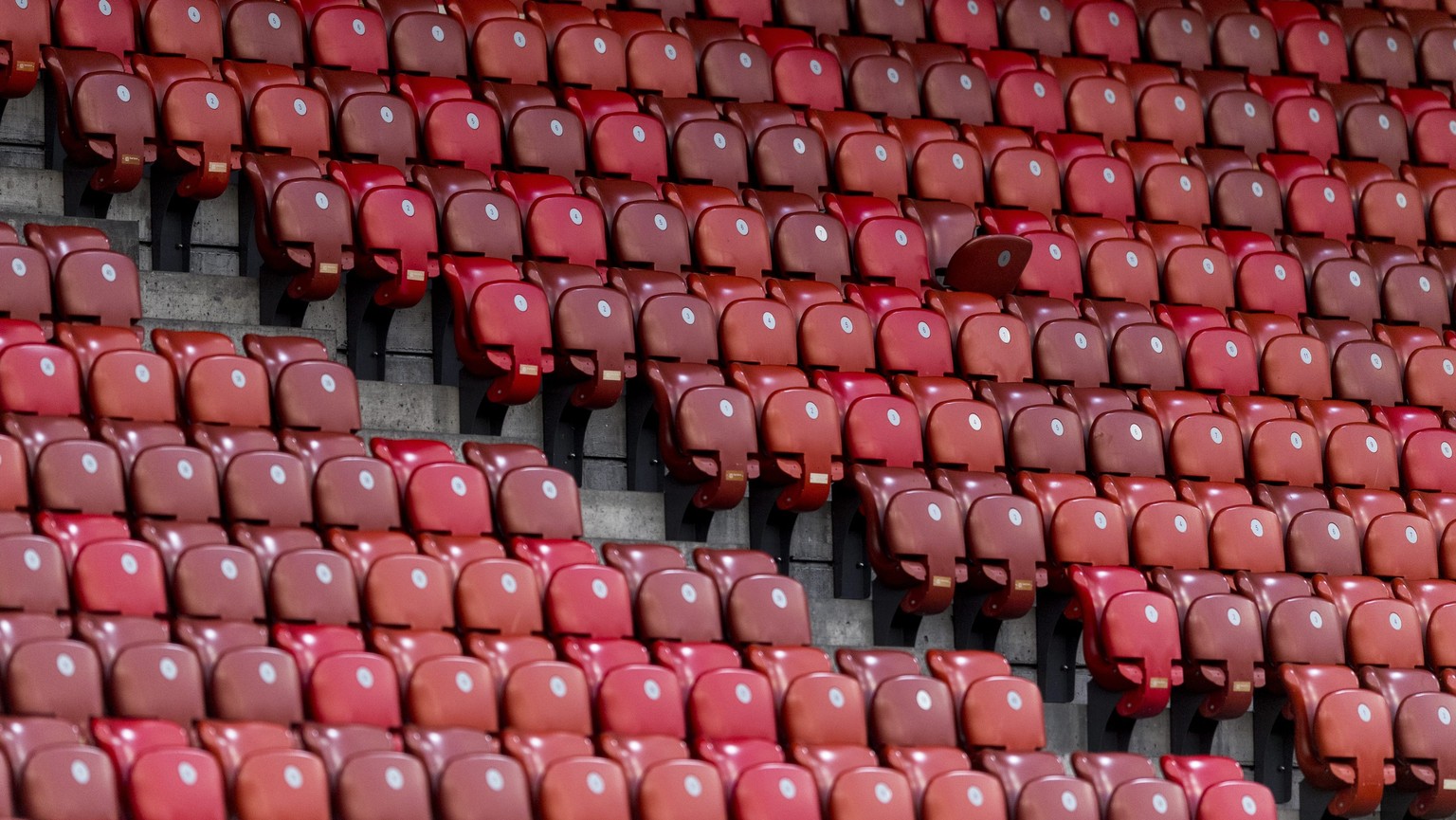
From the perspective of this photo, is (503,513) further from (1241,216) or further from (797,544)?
(1241,216)

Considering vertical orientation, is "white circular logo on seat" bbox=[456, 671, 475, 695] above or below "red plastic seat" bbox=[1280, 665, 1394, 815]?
above

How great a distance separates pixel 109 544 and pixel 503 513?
0.59 meters

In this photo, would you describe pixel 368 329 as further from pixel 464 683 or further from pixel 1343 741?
pixel 1343 741

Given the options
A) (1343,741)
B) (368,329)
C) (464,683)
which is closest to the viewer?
(464,683)

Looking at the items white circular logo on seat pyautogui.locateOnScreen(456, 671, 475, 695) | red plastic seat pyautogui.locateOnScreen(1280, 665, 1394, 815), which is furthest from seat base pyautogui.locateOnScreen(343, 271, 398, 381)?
red plastic seat pyautogui.locateOnScreen(1280, 665, 1394, 815)

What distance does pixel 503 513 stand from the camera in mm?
3104

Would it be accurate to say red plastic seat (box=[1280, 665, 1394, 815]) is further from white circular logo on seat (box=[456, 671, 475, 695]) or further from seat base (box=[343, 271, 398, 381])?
seat base (box=[343, 271, 398, 381])

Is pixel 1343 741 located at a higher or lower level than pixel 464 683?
lower

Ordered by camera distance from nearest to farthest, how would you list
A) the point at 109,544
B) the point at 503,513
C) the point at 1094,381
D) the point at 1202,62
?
the point at 109,544
the point at 503,513
the point at 1094,381
the point at 1202,62

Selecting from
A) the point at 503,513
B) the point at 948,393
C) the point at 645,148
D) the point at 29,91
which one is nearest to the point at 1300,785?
the point at 948,393

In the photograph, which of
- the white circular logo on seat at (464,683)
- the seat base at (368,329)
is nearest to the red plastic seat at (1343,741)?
the white circular logo on seat at (464,683)

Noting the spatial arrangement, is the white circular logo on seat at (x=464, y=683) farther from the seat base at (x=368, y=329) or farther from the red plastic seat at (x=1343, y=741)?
the red plastic seat at (x=1343, y=741)

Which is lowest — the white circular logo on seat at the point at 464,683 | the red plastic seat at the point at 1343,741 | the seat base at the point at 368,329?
the red plastic seat at the point at 1343,741

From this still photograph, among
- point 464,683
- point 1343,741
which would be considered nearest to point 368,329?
point 464,683
